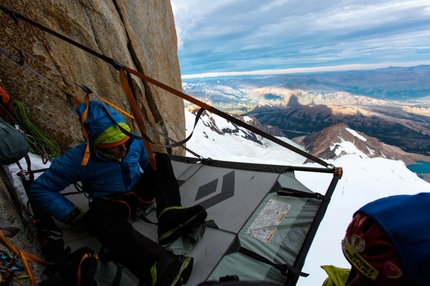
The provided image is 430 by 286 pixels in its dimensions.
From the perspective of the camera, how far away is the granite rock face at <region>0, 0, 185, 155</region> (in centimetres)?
454

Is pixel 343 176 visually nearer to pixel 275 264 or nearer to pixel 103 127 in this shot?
pixel 275 264

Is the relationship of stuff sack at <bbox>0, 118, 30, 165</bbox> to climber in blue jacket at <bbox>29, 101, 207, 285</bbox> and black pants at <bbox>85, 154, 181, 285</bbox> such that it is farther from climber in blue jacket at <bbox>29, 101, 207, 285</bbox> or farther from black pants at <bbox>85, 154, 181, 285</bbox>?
black pants at <bbox>85, 154, 181, 285</bbox>

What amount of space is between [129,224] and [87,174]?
0.95m

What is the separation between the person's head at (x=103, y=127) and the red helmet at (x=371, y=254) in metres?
2.47

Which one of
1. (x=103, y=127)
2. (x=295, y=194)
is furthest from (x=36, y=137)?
(x=295, y=194)

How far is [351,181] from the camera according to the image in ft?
114

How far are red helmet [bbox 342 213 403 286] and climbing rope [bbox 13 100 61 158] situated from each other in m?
5.26

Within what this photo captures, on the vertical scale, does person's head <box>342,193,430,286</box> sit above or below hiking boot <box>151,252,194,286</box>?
above

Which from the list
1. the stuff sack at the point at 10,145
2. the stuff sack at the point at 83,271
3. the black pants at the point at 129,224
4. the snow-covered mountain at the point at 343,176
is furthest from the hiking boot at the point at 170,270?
the snow-covered mountain at the point at 343,176

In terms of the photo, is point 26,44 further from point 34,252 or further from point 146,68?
point 34,252

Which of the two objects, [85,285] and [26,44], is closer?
[85,285]

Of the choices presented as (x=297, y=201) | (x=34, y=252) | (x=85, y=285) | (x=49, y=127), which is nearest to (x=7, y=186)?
(x=34, y=252)

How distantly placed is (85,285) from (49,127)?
4.22 m

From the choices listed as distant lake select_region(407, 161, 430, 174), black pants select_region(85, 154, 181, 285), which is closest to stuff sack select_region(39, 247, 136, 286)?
black pants select_region(85, 154, 181, 285)
